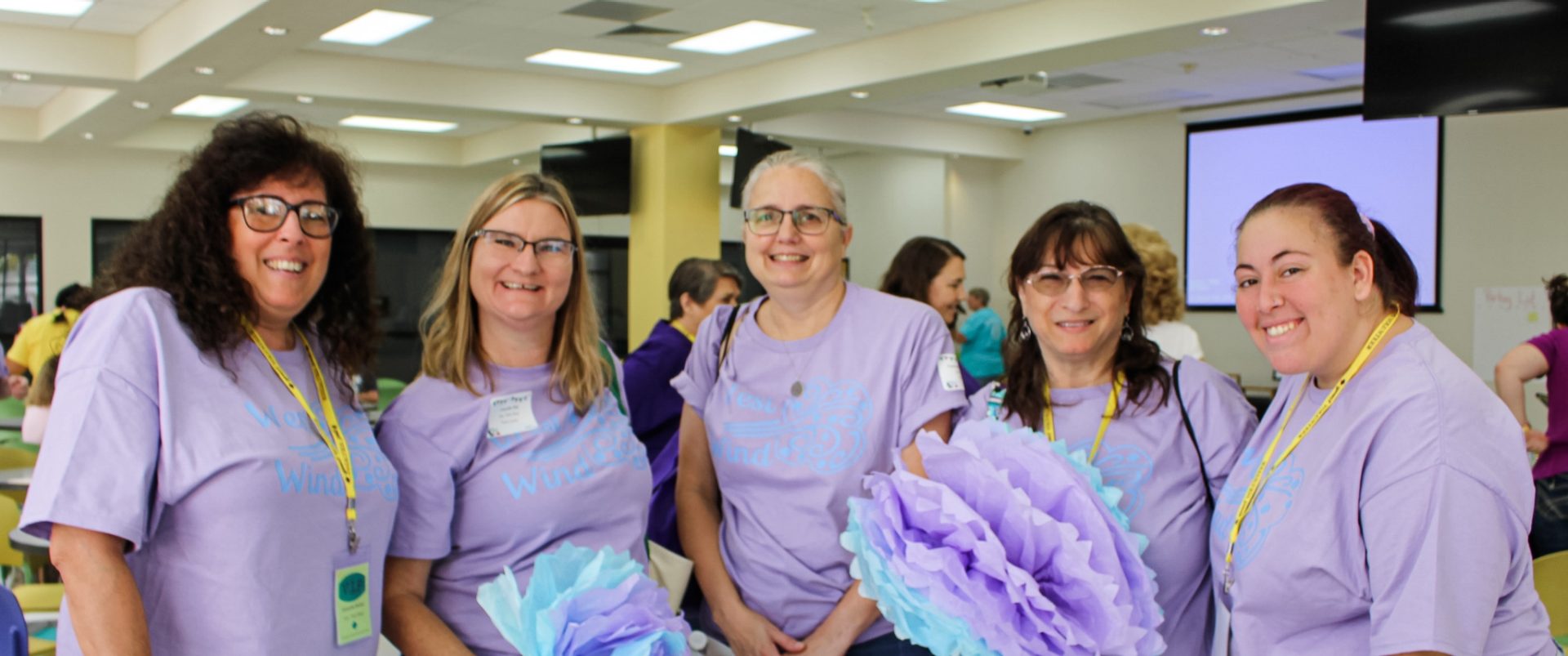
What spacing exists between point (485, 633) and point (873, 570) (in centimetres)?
74

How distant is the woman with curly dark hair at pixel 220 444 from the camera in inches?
58.6

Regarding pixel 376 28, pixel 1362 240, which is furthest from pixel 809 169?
pixel 376 28

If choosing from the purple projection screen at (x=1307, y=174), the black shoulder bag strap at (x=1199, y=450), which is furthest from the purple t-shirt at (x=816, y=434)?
the purple projection screen at (x=1307, y=174)

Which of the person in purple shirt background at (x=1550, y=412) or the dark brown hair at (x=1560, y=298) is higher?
the dark brown hair at (x=1560, y=298)

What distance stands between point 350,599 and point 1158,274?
295 cm

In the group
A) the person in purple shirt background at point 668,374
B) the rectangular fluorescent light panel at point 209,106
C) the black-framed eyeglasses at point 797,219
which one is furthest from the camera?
the rectangular fluorescent light panel at point 209,106

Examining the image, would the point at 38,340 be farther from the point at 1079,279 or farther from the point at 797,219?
the point at 1079,279

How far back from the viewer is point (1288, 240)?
64.9 inches

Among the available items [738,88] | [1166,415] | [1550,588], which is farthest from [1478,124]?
[1166,415]

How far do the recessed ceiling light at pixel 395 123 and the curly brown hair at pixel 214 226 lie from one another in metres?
10.6

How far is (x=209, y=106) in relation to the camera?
1099 centimetres

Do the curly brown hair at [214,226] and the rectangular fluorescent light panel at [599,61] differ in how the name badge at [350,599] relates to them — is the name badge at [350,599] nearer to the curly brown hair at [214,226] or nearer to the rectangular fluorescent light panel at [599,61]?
the curly brown hair at [214,226]

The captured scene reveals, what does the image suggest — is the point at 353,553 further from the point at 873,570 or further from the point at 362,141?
the point at 362,141

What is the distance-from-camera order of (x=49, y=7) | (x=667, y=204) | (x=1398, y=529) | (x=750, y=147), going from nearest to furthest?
(x=1398, y=529) < (x=49, y=7) < (x=750, y=147) < (x=667, y=204)
